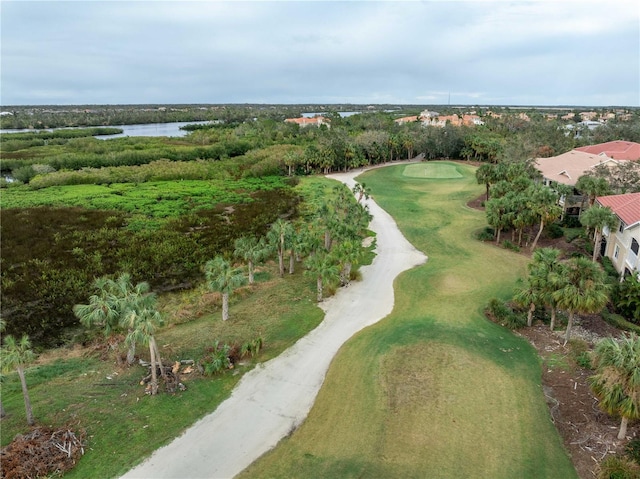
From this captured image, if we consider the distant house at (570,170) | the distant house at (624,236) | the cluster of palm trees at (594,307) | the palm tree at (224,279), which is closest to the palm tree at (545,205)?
the distant house at (624,236)

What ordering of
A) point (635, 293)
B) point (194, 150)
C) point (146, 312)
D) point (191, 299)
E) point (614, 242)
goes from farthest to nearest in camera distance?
point (194, 150), point (614, 242), point (191, 299), point (635, 293), point (146, 312)

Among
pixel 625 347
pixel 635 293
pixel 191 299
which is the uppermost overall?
pixel 625 347

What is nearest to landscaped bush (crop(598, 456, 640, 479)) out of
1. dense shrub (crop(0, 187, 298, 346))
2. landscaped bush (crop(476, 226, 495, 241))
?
landscaped bush (crop(476, 226, 495, 241))

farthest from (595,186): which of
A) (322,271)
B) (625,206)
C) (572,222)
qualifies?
(322,271)

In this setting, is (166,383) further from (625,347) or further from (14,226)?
(14,226)

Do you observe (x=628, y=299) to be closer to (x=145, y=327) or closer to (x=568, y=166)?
(x=145, y=327)

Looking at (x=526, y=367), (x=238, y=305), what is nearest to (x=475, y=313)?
(x=526, y=367)

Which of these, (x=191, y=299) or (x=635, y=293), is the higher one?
(x=635, y=293)
